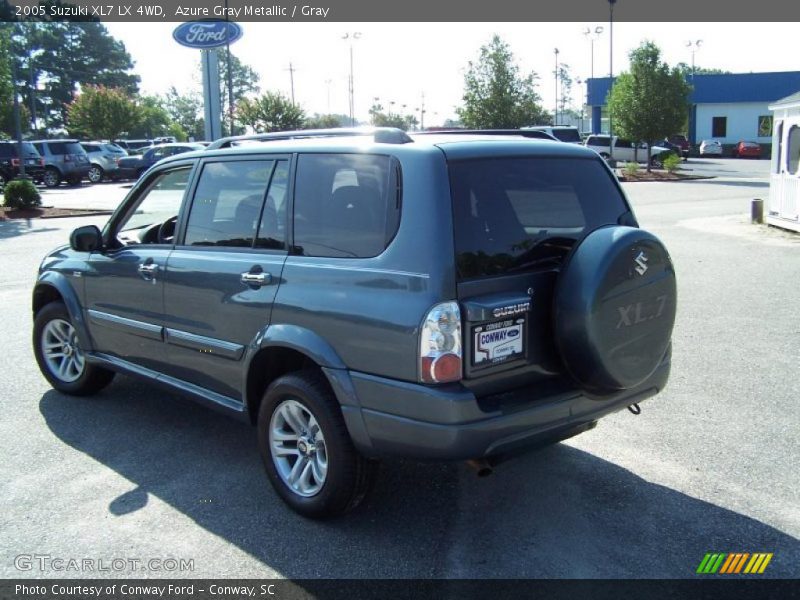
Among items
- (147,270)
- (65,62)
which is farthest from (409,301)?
(65,62)

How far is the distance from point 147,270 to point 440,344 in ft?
7.96

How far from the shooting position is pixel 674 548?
11.7 ft

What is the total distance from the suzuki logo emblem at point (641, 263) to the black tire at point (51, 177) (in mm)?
33237

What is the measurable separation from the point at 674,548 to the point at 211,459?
270 centimetres

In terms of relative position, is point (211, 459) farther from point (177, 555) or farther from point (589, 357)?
point (589, 357)

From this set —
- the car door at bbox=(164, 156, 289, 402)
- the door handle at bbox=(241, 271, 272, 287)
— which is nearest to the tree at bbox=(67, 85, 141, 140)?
the car door at bbox=(164, 156, 289, 402)

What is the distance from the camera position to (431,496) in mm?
4160

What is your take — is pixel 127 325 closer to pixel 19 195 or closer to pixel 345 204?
pixel 345 204

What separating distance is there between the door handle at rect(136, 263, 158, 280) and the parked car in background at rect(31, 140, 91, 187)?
101ft

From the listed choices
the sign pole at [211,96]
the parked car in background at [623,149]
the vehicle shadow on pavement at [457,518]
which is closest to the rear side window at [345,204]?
the vehicle shadow on pavement at [457,518]

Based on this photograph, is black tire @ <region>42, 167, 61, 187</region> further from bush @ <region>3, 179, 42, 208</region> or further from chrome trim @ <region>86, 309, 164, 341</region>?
chrome trim @ <region>86, 309, 164, 341</region>

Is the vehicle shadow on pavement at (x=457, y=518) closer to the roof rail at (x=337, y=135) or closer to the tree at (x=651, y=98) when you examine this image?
the roof rail at (x=337, y=135)

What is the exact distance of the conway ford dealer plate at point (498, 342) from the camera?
11.0 ft

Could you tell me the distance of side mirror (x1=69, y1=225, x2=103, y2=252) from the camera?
17.1ft
